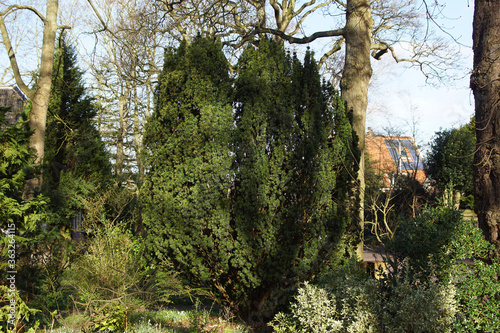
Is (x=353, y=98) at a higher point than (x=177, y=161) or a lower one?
higher

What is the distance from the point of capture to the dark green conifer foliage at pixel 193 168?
557 centimetres

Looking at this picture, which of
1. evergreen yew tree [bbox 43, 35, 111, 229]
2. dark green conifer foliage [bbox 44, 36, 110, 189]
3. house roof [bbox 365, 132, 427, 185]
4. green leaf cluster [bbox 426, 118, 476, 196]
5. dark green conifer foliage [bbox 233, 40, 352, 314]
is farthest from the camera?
green leaf cluster [bbox 426, 118, 476, 196]

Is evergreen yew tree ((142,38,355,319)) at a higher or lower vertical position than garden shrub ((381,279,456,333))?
higher

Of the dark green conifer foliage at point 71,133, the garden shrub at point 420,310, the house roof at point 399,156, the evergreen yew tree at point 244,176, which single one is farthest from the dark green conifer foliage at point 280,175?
the dark green conifer foliage at point 71,133

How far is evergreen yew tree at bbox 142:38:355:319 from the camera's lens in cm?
552

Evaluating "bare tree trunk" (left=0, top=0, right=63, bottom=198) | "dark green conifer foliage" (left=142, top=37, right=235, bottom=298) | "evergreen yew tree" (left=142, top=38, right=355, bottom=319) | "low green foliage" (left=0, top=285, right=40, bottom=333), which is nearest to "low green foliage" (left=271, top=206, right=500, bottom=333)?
Result: "evergreen yew tree" (left=142, top=38, right=355, bottom=319)

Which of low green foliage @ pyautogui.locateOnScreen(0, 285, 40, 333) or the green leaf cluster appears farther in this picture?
the green leaf cluster

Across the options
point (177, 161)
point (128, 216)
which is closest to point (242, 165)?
point (177, 161)

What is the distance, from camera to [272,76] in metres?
5.95

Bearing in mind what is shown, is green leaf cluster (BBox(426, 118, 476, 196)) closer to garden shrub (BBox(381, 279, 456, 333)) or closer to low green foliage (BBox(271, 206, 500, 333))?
low green foliage (BBox(271, 206, 500, 333))

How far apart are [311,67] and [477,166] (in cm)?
265

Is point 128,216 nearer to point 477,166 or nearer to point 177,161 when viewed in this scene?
point 177,161

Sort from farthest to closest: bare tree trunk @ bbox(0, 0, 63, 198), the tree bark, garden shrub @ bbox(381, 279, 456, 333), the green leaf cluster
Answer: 1. the green leaf cluster
2. bare tree trunk @ bbox(0, 0, 63, 198)
3. the tree bark
4. garden shrub @ bbox(381, 279, 456, 333)

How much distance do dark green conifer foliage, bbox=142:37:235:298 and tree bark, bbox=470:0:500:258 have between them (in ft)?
10.5
